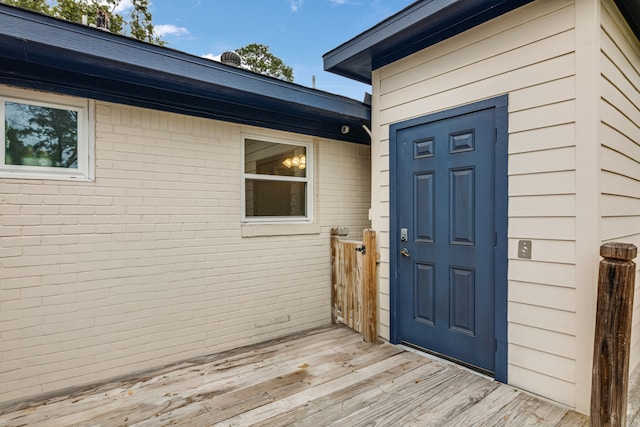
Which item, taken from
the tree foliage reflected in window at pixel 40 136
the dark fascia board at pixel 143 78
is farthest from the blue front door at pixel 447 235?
the tree foliage reflected in window at pixel 40 136

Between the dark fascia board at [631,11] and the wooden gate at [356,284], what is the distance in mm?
2561

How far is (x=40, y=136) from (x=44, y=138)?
27 millimetres

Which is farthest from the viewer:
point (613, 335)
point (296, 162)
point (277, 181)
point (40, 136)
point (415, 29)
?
point (296, 162)

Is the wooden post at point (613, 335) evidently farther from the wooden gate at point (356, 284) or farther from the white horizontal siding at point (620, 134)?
the wooden gate at point (356, 284)

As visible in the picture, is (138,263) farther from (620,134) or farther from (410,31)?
(620,134)

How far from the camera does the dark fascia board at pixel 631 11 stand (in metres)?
2.26

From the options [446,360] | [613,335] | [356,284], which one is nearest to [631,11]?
[613,335]

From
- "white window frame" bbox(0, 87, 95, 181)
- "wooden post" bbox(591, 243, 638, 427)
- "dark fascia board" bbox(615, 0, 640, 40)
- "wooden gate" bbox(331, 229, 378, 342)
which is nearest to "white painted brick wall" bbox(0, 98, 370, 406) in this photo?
"white window frame" bbox(0, 87, 95, 181)

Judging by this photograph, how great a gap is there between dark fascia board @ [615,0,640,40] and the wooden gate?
256 cm

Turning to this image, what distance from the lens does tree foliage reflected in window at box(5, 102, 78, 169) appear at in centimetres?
238

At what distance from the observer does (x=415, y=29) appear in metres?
2.74

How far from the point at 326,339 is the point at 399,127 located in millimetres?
2348

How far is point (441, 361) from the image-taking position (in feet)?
9.27

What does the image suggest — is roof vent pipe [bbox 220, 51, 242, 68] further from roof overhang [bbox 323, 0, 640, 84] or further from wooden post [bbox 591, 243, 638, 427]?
wooden post [bbox 591, 243, 638, 427]
